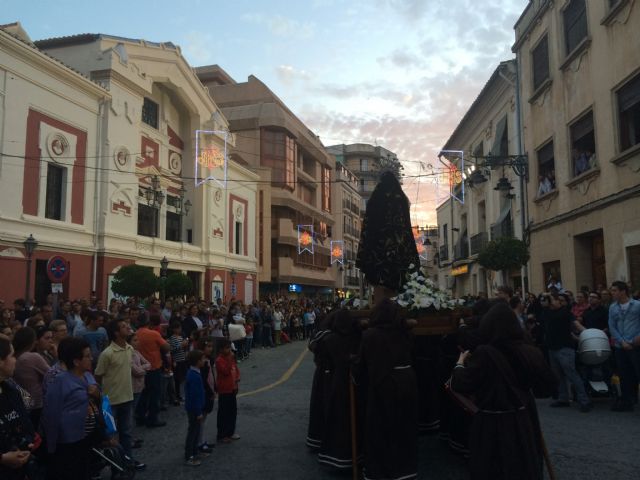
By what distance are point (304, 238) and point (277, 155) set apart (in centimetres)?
757

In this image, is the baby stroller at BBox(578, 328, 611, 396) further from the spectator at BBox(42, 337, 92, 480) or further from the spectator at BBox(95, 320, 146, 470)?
the spectator at BBox(42, 337, 92, 480)

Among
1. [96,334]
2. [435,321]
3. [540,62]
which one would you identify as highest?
[540,62]

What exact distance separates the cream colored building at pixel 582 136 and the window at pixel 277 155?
2761cm

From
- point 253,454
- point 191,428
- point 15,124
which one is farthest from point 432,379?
point 15,124

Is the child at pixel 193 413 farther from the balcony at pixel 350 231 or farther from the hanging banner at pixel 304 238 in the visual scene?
the balcony at pixel 350 231

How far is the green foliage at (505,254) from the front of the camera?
16062 millimetres

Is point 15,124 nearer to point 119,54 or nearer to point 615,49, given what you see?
point 119,54

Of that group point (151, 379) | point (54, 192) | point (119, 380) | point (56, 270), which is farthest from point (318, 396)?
point (54, 192)

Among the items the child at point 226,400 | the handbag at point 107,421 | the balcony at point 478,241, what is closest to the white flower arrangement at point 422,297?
the child at point 226,400

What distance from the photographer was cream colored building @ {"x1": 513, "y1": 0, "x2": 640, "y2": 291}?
12688 millimetres

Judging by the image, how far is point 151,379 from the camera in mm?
8375

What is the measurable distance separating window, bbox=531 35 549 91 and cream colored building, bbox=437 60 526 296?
159 centimetres

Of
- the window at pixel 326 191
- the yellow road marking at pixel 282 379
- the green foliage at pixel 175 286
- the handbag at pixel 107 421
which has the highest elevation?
the window at pixel 326 191

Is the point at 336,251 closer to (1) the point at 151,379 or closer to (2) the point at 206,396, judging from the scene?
(1) the point at 151,379
